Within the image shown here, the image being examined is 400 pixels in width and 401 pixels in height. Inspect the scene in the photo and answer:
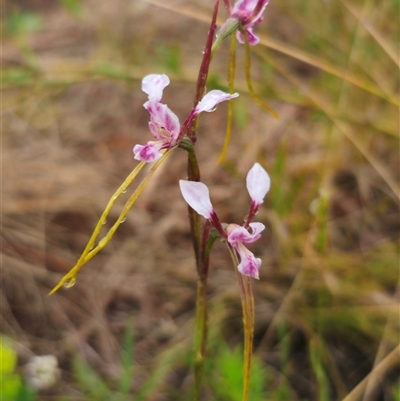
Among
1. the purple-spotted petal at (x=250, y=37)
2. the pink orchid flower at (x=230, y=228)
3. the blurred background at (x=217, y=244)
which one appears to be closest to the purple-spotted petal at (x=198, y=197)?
the pink orchid flower at (x=230, y=228)

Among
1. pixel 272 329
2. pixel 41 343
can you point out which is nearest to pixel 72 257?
pixel 41 343

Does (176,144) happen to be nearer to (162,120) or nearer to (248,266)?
(162,120)

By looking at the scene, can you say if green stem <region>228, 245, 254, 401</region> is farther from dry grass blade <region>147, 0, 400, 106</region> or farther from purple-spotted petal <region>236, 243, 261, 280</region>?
dry grass blade <region>147, 0, 400, 106</region>

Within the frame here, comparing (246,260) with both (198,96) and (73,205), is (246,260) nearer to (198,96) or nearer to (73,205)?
(198,96)

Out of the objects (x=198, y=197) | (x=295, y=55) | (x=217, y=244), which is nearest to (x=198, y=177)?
(x=198, y=197)

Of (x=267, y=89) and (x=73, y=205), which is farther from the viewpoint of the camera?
(x=73, y=205)
